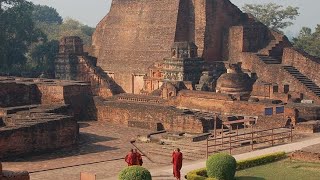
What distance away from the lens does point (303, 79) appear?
1081 inches

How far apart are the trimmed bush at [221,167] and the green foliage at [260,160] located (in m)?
1.49

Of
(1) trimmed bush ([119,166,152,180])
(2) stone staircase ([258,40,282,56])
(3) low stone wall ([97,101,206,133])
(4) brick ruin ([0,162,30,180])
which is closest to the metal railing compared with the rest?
(3) low stone wall ([97,101,206,133])

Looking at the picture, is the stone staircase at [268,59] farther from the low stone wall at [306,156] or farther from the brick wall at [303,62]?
the low stone wall at [306,156]

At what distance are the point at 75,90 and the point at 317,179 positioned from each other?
587 inches

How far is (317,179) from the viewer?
1297cm

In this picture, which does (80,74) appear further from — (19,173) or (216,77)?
(19,173)

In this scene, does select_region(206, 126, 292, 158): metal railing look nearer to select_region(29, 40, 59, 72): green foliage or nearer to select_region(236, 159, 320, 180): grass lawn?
select_region(236, 159, 320, 180): grass lawn

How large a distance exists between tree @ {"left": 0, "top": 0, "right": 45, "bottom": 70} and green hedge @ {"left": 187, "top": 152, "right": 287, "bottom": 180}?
25.7 meters

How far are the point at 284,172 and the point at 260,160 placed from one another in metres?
1.13

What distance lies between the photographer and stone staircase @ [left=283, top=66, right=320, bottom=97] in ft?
87.0

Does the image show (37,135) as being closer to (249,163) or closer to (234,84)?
(249,163)

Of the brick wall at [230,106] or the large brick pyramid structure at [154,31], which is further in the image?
the large brick pyramid structure at [154,31]

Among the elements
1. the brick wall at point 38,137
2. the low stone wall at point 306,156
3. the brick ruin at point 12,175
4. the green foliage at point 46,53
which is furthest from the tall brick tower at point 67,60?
the brick ruin at point 12,175

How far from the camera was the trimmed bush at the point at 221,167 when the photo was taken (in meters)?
12.6
